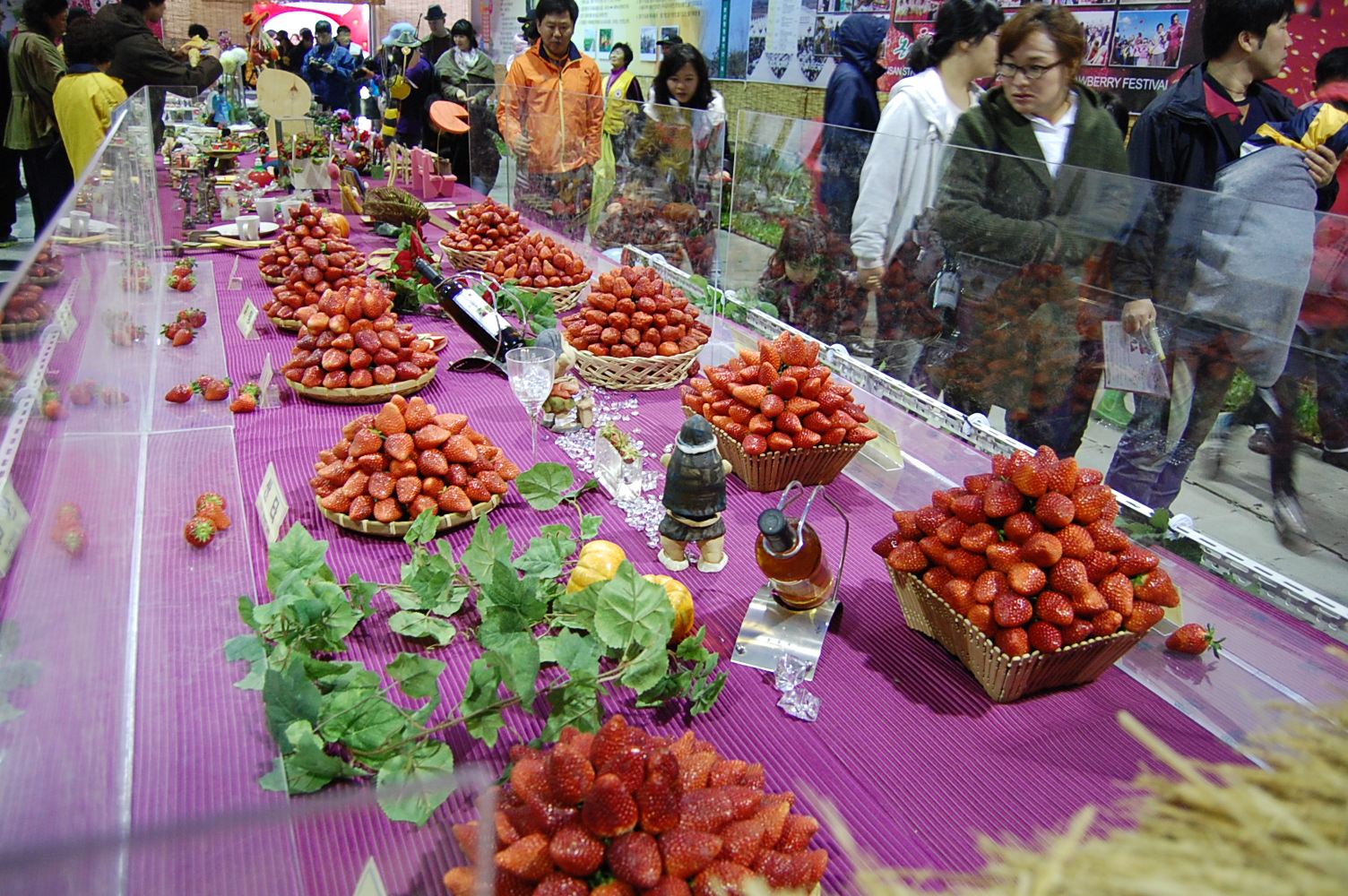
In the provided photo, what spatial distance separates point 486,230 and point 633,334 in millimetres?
1384

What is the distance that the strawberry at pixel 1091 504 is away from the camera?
3.91 feet

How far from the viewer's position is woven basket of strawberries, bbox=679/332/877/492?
68.4 inches

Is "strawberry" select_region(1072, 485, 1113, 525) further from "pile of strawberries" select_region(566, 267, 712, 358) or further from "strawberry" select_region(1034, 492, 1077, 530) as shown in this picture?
"pile of strawberries" select_region(566, 267, 712, 358)

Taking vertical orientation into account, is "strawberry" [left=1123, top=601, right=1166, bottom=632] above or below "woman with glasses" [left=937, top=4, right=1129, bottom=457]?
below

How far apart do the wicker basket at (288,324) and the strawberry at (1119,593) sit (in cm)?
243

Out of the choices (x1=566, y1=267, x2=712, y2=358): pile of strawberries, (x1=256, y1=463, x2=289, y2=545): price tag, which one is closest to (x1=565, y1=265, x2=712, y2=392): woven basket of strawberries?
(x1=566, y1=267, x2=712, y2=358): pile of strawberries

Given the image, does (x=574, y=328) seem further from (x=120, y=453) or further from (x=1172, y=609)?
(x=1172, y=609)

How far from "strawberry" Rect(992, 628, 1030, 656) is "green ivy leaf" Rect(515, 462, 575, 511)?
0.84m

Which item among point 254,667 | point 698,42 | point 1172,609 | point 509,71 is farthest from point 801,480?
point 698,42

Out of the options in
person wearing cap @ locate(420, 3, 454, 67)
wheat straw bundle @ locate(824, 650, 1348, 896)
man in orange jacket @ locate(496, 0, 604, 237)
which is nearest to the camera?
wheat straw bundle @ locate(824, 650, 1348, 896)

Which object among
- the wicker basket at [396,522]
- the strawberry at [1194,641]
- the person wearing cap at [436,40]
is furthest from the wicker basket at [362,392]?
the person wearing cap at [436,40]

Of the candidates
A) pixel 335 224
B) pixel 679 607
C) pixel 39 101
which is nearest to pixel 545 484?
pixel 679 607

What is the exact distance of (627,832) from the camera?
765 millimetres

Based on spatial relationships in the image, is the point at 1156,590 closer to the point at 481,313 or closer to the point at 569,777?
the point at 569,777
